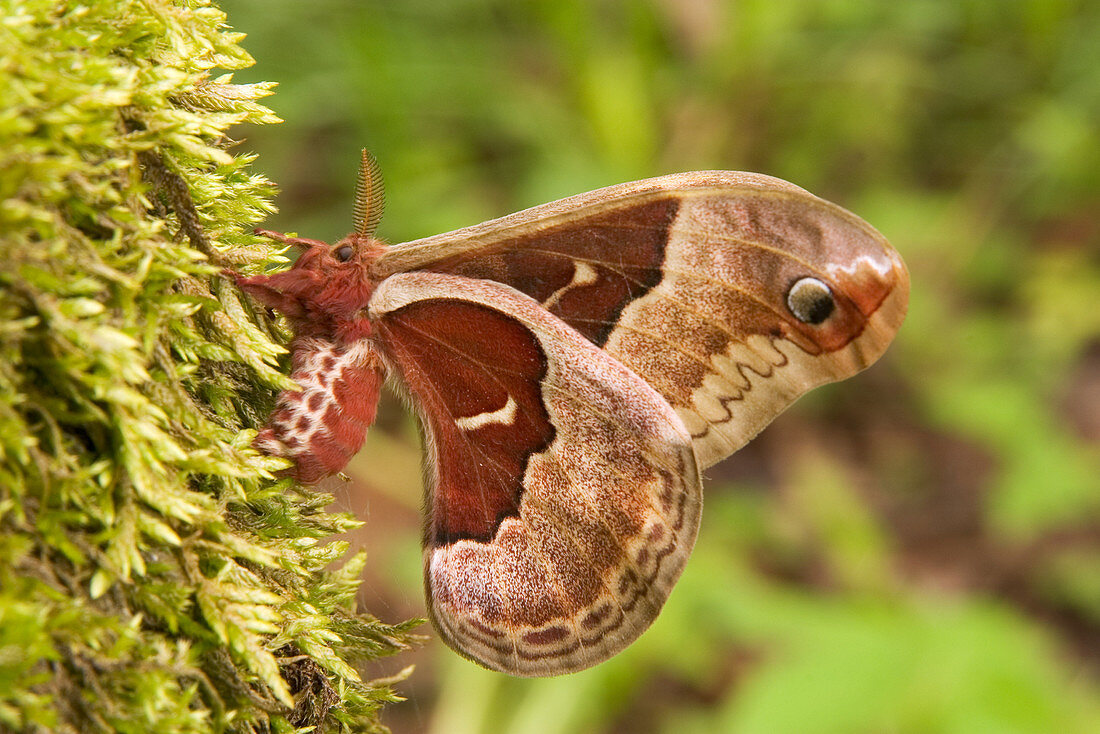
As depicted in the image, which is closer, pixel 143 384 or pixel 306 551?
pixel 143 384

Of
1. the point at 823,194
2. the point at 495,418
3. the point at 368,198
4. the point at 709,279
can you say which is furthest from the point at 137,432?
the point at 823,194

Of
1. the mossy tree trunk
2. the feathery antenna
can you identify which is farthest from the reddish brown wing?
the mossy tree trunk

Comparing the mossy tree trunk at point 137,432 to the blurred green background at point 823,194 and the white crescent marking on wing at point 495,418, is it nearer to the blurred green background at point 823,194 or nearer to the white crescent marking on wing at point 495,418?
the white crescent marking on wing at point 495,418

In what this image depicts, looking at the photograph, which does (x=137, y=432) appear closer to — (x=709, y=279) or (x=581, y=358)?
(x=581, y=358)

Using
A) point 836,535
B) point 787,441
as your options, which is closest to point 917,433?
point 787,441

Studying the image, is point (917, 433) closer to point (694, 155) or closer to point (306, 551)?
point (694, 155)

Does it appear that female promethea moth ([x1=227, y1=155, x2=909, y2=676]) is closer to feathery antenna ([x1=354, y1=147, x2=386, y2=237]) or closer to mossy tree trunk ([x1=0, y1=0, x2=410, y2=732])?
feathery antenna ([x1=354, y1=147, x2=386, y2=237])
